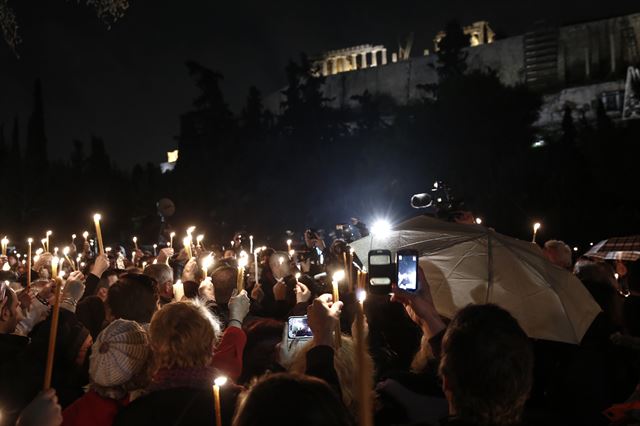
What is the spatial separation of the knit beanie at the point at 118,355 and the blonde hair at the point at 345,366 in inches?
32.5

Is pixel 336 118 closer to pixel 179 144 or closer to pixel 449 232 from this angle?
pixel 179 144

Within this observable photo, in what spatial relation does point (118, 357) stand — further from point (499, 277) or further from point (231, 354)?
point (499, 277)

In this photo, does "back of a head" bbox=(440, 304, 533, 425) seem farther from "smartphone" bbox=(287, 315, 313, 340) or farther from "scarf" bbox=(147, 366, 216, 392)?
"smartphone" bbox=(287, 315, 313, 340)

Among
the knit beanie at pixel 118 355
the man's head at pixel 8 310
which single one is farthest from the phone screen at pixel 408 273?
the man's head at pixel 8 310

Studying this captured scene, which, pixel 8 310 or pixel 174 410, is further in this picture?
pixel 8 310

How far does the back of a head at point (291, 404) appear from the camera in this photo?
173 centimetres

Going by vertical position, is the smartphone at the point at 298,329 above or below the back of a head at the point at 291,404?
below

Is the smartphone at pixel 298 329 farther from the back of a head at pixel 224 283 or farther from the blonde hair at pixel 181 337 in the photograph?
the back of a head at pixel 224 283

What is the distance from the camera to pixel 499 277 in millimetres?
4691

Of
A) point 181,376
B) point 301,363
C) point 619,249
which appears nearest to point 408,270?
point 301,363

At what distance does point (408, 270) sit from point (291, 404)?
2.26m

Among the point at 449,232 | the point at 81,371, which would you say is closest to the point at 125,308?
the point at 81,371

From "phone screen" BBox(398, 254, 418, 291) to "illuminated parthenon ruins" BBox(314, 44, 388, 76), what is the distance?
93828 mm

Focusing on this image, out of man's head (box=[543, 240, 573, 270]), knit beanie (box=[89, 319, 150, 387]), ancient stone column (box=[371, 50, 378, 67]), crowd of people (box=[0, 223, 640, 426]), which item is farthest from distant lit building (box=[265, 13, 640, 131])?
knit beanie (box=[89, 319, 150, 387])
